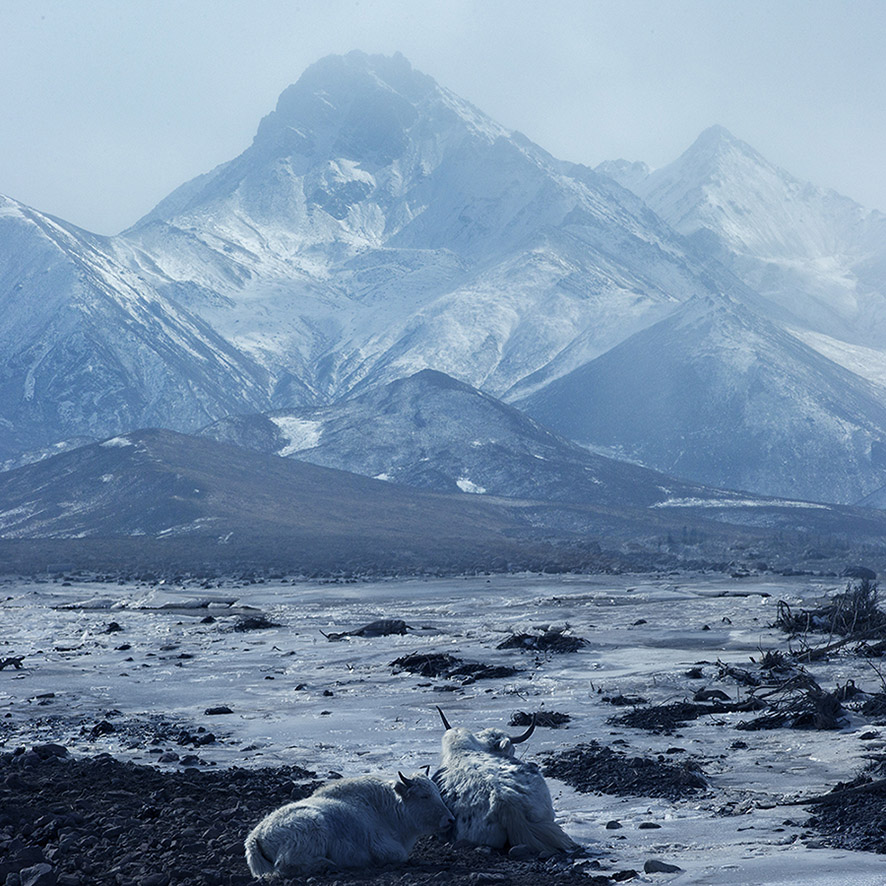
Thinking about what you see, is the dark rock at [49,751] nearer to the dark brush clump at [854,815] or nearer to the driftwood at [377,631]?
the dark brush clump at [854,815]

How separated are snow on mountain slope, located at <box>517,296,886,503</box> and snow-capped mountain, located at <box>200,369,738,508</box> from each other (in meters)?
32.0

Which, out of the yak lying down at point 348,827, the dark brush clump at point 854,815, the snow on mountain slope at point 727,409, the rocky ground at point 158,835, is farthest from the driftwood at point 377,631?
the snow on mountain slope at point 727,409

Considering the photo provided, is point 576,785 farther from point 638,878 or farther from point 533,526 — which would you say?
point 533,526

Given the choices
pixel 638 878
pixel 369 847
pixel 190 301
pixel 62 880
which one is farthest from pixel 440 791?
pixel 190 301

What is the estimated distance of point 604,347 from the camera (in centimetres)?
17062

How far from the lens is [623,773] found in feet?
30.4

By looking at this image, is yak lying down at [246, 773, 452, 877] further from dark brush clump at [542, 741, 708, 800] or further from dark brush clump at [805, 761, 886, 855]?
dark brush clump at [805, 761, 886, 855]

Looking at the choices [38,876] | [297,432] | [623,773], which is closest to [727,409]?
[297,432]

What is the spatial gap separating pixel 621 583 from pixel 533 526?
4351 cm

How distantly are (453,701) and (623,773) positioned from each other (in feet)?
15.8

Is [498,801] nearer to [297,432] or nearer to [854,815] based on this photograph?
[854,815]

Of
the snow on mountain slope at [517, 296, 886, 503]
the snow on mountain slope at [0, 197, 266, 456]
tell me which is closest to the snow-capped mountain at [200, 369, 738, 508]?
the snow on mountain slope at [517, 296, 886, 503]

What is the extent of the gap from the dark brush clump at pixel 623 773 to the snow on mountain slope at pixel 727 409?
139030 mm

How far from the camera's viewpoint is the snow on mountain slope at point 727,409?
146 meters
